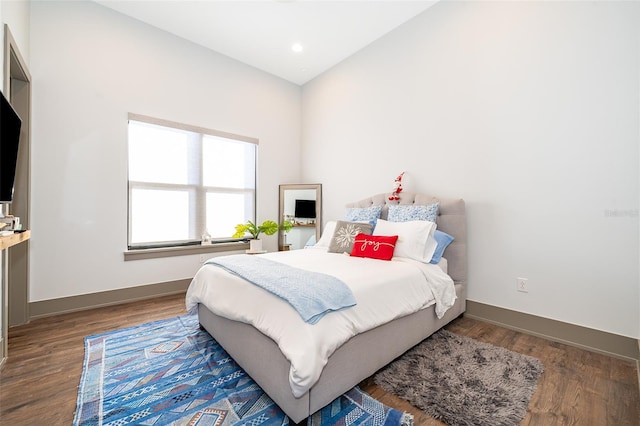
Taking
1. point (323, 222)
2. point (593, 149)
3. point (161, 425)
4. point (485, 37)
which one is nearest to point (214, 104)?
point (323, 222)

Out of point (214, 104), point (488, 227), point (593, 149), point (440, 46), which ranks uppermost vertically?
point (440, 46)

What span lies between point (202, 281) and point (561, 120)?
321cm

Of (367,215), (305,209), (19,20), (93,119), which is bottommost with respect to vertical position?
(367,215)

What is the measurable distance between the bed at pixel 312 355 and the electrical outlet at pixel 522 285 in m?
0.53

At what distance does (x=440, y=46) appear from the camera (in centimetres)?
310

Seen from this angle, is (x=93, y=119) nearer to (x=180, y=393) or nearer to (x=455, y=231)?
(x=180, y=393)

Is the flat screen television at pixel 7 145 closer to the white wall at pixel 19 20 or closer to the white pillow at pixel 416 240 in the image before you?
the white wall at pixel 19 20

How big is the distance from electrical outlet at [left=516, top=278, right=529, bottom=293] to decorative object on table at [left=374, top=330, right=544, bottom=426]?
26.6 inches

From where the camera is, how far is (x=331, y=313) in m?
1.47

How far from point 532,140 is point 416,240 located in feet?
4.32

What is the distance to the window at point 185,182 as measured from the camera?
3.43 m

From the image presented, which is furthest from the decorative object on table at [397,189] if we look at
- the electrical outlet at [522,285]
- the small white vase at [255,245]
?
the small white vase at [255,245]

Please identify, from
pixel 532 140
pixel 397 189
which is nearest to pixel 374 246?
pixel 397 189

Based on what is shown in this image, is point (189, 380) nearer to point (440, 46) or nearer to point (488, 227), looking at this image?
point (488, 227)
